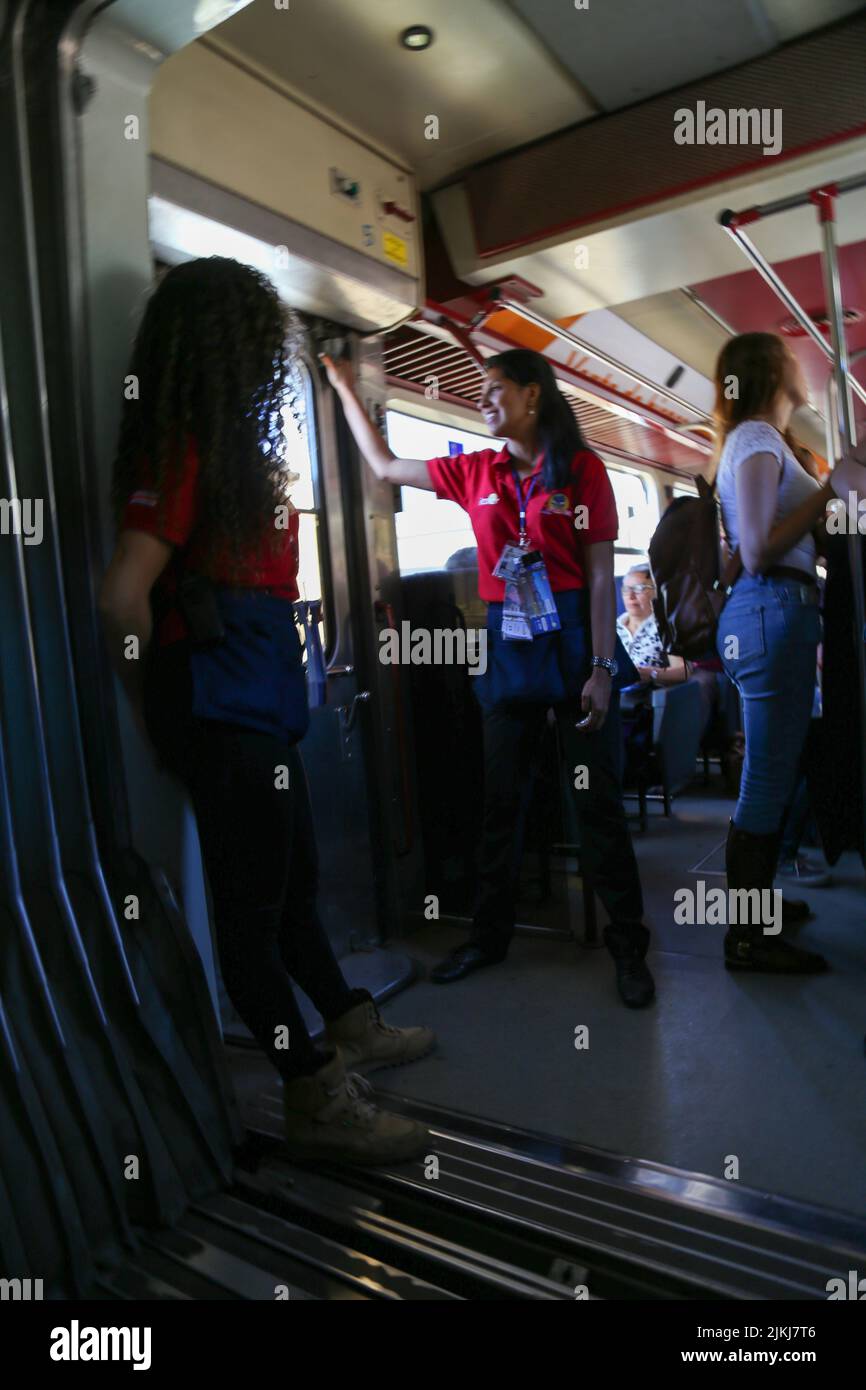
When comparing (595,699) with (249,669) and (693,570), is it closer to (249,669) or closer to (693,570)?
(693,570)

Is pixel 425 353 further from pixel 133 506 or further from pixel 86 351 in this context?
pixel 133 506

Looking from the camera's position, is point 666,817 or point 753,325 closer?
point 666,817

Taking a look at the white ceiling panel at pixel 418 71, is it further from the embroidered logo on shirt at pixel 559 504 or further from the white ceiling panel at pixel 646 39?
the embroidered logo on shirt at pixel 559 504

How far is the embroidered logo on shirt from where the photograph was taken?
8.41ft

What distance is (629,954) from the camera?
2.56 m

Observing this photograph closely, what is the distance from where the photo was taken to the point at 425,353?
11.6 ft

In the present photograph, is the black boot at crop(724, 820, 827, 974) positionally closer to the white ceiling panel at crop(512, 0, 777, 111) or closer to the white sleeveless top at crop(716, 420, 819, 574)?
the white sleeveless top at crop(716, 420, 819, 574)

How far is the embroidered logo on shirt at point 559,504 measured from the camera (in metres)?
2.56

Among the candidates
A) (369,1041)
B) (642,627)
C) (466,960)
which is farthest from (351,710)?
(642,627)

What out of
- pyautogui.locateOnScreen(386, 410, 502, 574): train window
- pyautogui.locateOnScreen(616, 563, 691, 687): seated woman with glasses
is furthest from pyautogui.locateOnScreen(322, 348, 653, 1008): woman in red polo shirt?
pyautogui.locateOnScreen(616, 563, 691, 687): seated woman with glasses

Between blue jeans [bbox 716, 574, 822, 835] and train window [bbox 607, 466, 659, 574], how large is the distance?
4345 millimetres

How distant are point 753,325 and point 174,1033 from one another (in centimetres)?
513

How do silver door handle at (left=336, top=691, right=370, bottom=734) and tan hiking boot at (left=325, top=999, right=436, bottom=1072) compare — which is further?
silver door handle at (left=336, top=691, right=370, bottom=734)

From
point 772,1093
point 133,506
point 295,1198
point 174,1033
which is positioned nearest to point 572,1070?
point 772,1093
